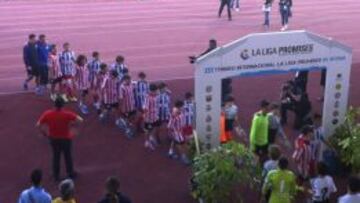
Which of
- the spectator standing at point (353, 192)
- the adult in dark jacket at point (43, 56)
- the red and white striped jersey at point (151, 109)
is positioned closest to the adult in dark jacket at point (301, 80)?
the red and white striped jersey at point (151, 109)

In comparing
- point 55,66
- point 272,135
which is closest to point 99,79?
point 55,66

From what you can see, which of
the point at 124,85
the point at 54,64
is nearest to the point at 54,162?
the point at 124,85

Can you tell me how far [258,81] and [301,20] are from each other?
9531 mm

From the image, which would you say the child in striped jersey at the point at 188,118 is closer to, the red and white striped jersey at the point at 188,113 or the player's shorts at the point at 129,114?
the red and white striped jersey at the point at 188,113

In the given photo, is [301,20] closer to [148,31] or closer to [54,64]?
[148,31]

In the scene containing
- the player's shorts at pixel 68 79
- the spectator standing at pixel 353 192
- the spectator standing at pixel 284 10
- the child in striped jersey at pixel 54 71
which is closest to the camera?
the spectator standing at pixel 353 192

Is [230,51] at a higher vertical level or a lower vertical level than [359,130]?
higher

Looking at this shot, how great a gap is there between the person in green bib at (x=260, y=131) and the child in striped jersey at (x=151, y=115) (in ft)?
7.60

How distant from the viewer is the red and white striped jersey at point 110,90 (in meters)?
14.0

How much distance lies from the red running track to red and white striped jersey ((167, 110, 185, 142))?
0.54 m

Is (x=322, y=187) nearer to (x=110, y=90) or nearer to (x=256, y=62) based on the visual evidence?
(x=256, y=62)

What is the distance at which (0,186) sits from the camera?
11500mm

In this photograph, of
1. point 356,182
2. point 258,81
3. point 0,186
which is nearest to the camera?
point 356,182

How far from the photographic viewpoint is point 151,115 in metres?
13.2
